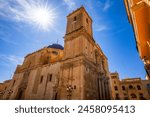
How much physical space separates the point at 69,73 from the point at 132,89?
73.3 ft

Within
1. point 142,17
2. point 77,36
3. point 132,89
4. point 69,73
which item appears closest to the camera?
point 142,17

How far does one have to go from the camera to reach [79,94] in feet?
46.1

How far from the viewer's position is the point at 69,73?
16.6 m

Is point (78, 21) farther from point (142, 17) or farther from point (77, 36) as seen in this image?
point (142, 17)

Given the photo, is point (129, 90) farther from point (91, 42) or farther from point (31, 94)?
point (31, 94)

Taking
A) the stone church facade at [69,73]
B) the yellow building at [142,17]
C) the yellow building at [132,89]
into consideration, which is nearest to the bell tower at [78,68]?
the stone church facade at [69,73]

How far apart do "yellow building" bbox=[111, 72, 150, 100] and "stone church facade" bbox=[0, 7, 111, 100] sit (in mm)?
13264

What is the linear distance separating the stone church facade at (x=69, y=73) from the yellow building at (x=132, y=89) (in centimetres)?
1326

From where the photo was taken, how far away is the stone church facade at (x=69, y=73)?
50.9ft

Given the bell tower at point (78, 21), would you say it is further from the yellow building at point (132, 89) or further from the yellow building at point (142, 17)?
the yellow building at point (132, 89)

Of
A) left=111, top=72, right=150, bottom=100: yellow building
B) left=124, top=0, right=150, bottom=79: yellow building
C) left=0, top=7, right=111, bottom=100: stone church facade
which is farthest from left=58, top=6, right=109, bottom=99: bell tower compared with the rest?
left=111, top=72, right=150, bottom=100: yellow building

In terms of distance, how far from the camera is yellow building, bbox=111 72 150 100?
29.8 m

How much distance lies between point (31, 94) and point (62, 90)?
24.0 ft

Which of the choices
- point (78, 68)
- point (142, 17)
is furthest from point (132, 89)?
point (142, 17)
